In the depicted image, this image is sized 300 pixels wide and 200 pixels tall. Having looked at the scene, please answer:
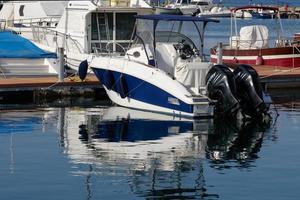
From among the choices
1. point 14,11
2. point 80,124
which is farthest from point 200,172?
point 14,11

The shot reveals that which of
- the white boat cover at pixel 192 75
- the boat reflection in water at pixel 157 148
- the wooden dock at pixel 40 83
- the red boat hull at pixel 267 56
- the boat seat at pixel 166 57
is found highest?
the boat seat at pixel 166 57

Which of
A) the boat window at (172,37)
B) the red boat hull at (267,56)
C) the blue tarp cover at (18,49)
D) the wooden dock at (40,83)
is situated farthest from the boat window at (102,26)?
the red boat hull at (267,56)

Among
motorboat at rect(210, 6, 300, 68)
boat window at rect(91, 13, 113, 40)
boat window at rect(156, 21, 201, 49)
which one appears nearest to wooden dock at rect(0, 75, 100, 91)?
boat window at rect(91, 13, 113, 40)

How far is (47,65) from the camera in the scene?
96.9ft

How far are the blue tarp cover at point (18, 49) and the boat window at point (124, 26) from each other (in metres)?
2.37

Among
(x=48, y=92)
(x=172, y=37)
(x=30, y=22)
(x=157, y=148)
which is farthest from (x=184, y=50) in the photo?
(x=30, y=22)

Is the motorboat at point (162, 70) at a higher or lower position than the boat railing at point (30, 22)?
lower

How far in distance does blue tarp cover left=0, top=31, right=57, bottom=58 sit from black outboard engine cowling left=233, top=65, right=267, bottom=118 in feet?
27.6

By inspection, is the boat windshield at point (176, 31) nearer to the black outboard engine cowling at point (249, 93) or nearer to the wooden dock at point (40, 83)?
the black outboard engine cowling at point (249, 93)

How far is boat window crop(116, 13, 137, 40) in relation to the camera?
3005 centimetres

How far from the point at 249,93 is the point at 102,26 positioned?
8719 millimetres

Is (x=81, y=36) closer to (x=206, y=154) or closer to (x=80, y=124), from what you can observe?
(x=80, y=124)

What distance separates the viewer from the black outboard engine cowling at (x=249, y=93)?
74.1 feet

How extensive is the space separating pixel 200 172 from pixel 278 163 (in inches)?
73.3
